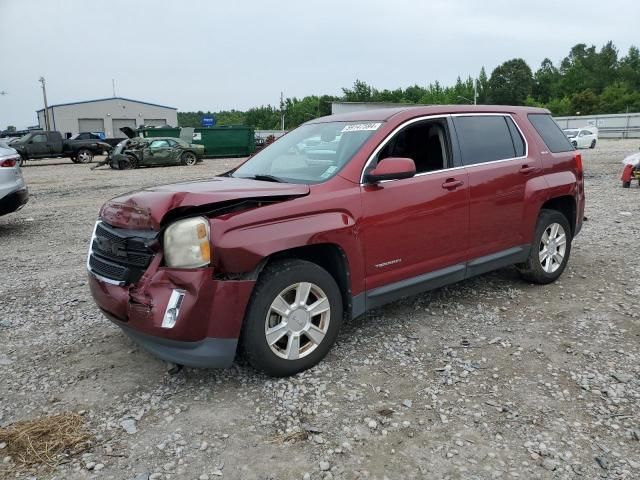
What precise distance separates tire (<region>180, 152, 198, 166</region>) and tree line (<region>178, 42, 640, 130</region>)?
206 feet

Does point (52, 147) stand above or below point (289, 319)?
above

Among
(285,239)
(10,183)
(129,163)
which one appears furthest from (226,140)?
(285,239)

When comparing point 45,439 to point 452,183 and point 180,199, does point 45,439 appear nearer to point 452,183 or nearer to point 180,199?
point 180,199

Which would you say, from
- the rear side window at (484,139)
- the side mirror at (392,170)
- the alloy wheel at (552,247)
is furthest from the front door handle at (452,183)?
the alloy wheel at (552,247)

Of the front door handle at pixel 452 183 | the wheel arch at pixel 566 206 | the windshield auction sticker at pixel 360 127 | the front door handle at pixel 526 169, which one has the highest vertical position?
the windshield auction sticker at pixel 360 127

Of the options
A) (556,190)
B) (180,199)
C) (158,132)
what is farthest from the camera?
(158,132)

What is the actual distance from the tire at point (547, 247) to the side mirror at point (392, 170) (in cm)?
207

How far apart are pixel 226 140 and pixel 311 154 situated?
28.4 meters

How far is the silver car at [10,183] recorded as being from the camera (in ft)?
26.3

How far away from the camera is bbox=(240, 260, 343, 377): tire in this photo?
3252 millimetres

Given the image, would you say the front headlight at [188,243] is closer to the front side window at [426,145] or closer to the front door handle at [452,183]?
the front side window at [426,145]

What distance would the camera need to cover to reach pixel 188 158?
25.7m

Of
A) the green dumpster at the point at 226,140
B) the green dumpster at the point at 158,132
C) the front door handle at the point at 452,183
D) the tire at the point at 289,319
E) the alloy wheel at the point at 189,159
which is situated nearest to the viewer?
the tire at the point at 289,319

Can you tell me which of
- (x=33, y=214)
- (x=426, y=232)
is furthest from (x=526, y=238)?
(x=33, y=214)
